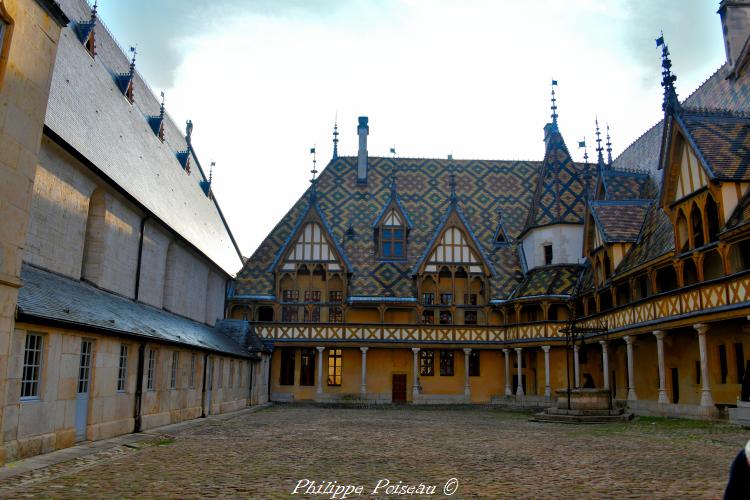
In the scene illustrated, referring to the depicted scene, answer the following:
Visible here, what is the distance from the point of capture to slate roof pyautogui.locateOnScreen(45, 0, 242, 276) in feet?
57.4

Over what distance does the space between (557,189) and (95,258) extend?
27.4 metres

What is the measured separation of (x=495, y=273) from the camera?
37.0 meters

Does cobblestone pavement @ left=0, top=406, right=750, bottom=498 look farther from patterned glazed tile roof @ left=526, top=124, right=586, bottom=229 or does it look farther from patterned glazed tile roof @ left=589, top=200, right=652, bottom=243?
patterned glazed tile roof @ left=526, top=124, right=586, bottom=229

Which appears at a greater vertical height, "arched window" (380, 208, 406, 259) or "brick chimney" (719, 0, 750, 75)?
"brick chimney" (719, 0, 750, 75)

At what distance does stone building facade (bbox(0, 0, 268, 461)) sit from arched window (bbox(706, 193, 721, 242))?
17403mm

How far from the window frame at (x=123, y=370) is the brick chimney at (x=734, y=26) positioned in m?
26.2

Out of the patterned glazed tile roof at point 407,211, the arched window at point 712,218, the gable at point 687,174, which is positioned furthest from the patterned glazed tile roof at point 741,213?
the patterned glazed tile roof at point 407,211

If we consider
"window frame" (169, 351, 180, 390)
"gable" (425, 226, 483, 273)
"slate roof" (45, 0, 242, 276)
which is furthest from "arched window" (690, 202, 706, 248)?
"slate roof" (45, 0, 242, 276)

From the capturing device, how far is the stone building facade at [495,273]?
2491 centimetres

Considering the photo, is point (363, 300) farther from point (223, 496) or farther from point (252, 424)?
point (223, 496)

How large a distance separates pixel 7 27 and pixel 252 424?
13.4 metres

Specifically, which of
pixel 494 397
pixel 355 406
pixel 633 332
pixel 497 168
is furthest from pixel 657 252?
pixel 497 168

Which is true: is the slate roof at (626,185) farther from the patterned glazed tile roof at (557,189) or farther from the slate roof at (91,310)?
the slate roof at (91,310)

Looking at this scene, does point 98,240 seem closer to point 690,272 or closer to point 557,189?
point 690,272
